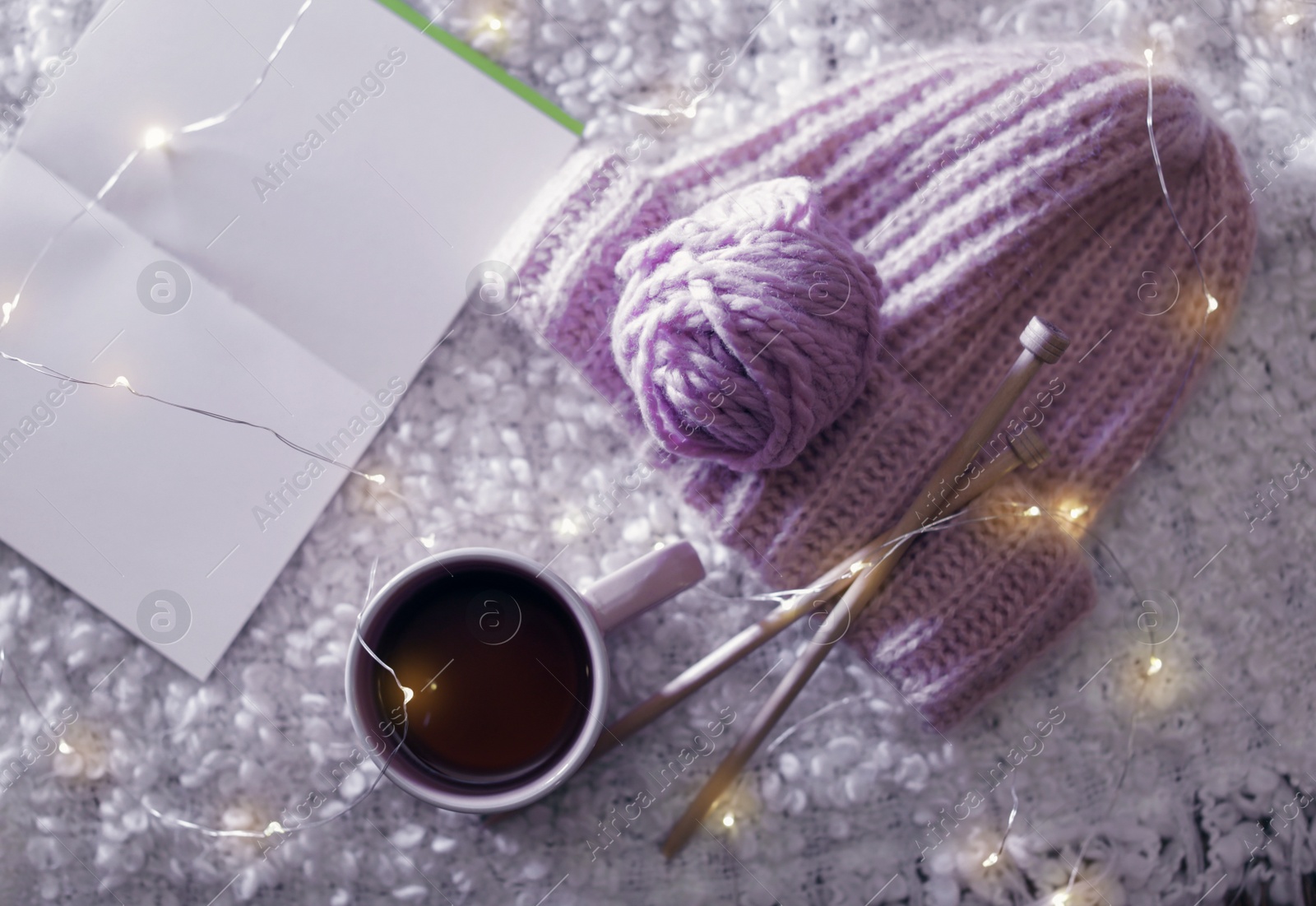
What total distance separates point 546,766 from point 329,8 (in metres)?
0.43

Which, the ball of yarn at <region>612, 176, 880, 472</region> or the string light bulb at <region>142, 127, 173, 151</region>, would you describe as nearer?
the ball of yarn at <region>612, 176, 880, 472</region>

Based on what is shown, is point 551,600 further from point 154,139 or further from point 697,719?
point 154,139

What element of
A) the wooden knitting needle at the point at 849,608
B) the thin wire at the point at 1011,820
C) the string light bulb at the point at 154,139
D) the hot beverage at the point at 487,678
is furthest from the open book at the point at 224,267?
the thin wire at the point at 1011,820

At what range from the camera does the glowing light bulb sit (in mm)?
529

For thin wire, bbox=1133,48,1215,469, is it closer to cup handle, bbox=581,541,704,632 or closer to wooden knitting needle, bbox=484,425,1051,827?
wooden knitting needle, bbox=484,425,1051,827

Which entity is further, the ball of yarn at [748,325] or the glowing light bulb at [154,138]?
the glowing light bulb at [154,138]

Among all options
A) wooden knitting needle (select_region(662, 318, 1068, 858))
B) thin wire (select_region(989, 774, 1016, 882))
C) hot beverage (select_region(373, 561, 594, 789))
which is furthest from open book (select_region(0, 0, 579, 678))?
thin wire (select_region(989, 774, 1016, 882))

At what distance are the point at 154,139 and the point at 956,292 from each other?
0.44 meters

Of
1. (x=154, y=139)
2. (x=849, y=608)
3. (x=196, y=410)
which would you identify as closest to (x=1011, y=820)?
(x=849, y=608)

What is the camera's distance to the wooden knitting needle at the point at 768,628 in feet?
1.61

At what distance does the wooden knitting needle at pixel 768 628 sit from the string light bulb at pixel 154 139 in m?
0.40

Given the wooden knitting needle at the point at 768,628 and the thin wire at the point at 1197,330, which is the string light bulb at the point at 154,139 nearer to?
the wooden knitting needle at the point at 768,628

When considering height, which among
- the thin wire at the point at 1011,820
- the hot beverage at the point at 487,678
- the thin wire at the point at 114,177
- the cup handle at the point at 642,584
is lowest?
the thin wire at the point at 1011,820

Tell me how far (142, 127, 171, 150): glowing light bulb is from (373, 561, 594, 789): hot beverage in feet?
0.96
